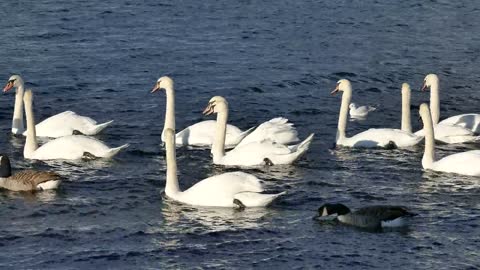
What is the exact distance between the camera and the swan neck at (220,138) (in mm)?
23625

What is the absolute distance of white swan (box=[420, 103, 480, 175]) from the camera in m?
22.2

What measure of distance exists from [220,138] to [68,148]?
2815 mm

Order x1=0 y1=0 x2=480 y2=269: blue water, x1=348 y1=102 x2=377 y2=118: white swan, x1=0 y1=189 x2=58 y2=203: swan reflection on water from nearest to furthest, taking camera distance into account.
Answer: x1=0 y1=0 x2=480 y2=269: blue water → x1=0 y1=189 x2=58 y2=203: swan reflection on water → x1=348 y1=102 x2=377 y2=118: white swan

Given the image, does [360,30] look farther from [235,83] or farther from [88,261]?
[88,261]

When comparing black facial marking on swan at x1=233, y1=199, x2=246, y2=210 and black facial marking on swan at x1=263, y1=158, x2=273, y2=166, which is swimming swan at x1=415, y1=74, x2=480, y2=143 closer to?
black facial marking on swan at x1=263, y1=158, x2=273, y2=166

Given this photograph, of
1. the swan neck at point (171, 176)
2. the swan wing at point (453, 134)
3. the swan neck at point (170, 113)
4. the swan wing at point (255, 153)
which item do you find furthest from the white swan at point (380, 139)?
the swan neck at point (171, 176)

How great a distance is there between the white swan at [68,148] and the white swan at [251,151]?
174cm

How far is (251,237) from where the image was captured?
Answer: 1873cm

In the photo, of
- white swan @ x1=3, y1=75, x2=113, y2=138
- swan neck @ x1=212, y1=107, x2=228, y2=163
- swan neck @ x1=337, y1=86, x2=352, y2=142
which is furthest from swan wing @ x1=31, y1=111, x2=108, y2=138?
swan neck @ x1=337, y1=86, x2=352, y2=142

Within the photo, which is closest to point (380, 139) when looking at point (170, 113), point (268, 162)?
point (268, 162)

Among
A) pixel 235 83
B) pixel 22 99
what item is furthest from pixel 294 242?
pixel 235 83

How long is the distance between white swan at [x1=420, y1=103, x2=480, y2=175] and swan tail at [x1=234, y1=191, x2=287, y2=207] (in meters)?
3.80

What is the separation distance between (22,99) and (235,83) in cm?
581

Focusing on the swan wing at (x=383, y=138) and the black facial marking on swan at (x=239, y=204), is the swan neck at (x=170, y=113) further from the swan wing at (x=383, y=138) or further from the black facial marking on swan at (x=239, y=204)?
the black facial marking on swan at (x=239, y=204)
